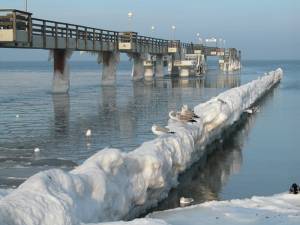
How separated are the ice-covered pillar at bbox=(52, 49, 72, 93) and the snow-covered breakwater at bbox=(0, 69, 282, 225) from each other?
69.2 feet

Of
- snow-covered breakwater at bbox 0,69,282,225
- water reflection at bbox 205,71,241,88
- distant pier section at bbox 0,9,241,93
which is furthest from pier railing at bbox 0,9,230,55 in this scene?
snow-covered breakwater at bbox 0,69,282,225

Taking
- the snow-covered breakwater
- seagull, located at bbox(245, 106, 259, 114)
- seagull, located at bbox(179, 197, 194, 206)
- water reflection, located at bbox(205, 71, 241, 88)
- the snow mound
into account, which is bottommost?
water reflection, located at bbox(205, 71, 241, 88)

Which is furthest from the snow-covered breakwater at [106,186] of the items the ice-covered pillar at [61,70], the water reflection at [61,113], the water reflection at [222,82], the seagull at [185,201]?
the water reflection at [222,82]

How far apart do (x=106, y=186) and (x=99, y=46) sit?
32613 millimetres

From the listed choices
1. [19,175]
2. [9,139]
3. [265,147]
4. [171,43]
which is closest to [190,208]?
[19,175]

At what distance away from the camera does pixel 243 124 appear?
69.2 feet

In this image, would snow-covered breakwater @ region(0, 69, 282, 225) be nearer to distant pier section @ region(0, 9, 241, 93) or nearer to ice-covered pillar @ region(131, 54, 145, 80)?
distant pier section @ region(0, 9, 241, 93)

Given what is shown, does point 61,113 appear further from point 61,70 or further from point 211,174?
point 211,174

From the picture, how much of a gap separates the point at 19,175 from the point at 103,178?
3.74 m

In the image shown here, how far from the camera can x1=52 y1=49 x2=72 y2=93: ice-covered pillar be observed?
33.5 metres

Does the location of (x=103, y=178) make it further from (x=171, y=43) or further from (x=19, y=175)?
(x=171, y=43)

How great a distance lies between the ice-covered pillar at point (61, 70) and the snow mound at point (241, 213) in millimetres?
25174

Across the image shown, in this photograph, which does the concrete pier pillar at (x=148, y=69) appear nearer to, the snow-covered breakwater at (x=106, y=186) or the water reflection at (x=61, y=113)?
the water reflection at (x=61, y=113)

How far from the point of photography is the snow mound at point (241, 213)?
7785 millimetres
